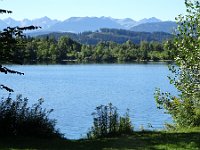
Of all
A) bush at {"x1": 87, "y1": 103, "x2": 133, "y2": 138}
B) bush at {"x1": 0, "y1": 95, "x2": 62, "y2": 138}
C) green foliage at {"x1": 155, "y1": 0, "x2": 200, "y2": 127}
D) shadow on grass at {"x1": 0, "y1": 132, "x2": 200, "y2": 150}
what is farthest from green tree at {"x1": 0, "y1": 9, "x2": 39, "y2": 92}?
green foliage at {"x1": 155, "y1": 0, "x2": 200, "y2": 127}

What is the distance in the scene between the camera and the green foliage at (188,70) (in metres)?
20.1

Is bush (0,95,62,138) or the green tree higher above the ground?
the green tree

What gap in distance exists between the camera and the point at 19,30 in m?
13.8

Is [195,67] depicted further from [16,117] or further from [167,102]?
[16,117]

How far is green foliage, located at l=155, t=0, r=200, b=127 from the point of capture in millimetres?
20078

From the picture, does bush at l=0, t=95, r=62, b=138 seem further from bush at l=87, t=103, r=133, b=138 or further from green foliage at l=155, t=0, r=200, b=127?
green foliage at l=155, t=0, r=200, b=127

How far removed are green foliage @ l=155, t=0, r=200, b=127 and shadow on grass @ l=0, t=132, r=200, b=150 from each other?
506 cm

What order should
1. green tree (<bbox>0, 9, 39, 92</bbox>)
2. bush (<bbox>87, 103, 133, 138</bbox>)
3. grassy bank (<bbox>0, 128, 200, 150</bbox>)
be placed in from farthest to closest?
bush (<bbox>87, 103, 133, 138</bbox>), green tree (<bbox>0, 9, 39, 92</bbox>), grassy bank (<bbox>0, 128, 200, 150</bbox>)

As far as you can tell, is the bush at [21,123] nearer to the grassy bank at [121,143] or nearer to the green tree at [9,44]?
the grassy bank at [121,143]

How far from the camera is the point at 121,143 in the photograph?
47.0ft

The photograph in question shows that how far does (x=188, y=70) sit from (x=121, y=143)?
795 cm

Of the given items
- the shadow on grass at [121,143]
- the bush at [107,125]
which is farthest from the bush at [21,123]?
the bush at [107,125]

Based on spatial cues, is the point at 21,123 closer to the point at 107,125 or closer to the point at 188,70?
the point at 107,125

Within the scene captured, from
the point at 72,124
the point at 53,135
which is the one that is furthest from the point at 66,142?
the point at 72,124
